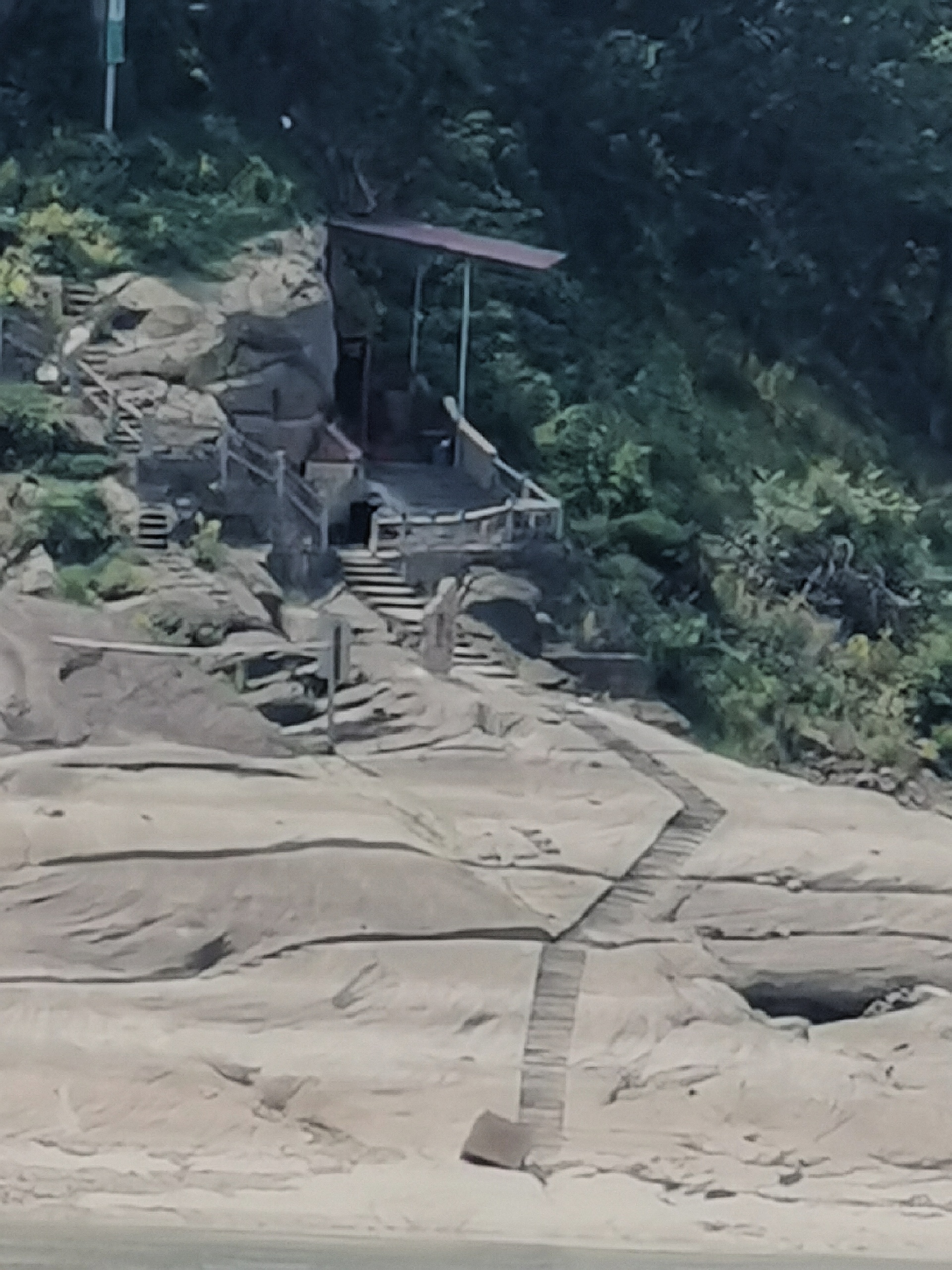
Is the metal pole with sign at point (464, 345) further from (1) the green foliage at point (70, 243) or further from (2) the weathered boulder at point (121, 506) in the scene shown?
(2) the weathered boulder at point (121, 506)

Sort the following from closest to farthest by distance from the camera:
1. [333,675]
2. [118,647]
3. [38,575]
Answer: [118,647] < [333,675] < [38,575]

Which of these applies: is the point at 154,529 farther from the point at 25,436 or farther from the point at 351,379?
the point at 351,379

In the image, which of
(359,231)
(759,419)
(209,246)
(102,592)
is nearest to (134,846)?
(102,592)

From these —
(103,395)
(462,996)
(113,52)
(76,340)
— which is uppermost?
(113,52)

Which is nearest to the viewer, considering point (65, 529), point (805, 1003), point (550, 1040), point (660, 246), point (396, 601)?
point (550, 1040)

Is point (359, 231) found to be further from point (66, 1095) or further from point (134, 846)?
point (66, 1095)

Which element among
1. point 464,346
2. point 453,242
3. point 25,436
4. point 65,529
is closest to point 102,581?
point 65,529
